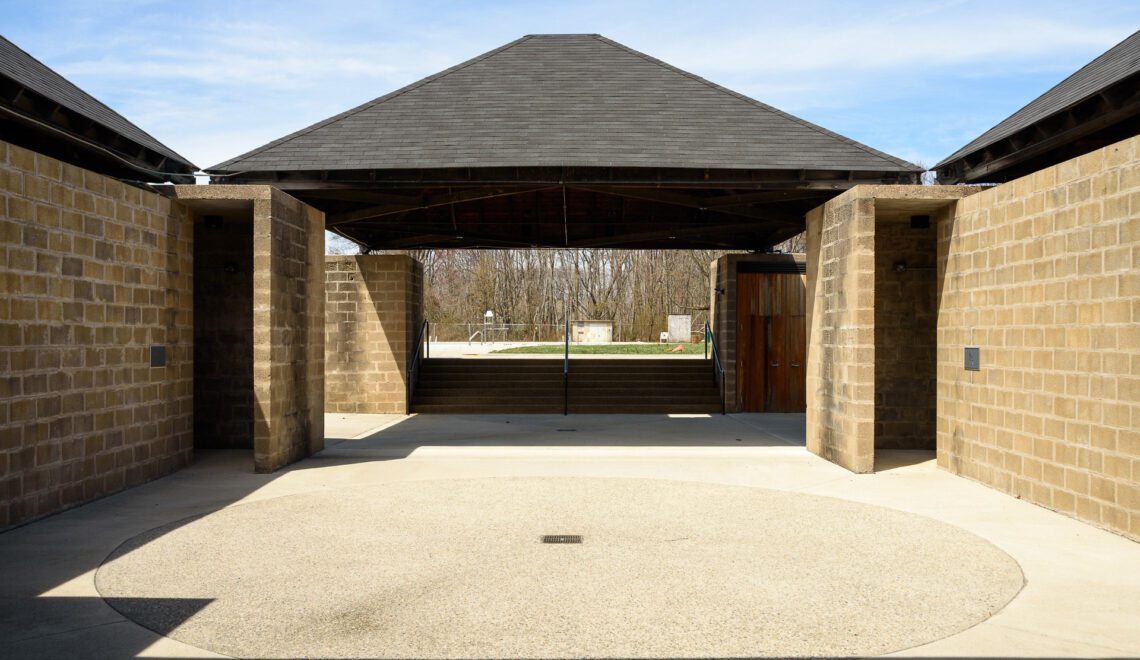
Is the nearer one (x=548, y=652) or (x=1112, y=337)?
(x=548, y=652)

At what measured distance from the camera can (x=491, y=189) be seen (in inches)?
426

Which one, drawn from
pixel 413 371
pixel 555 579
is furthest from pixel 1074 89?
pixel 413 371

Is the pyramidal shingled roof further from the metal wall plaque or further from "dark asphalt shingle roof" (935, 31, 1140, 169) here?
the metal wall plaque

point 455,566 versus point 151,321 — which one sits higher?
point 151,321

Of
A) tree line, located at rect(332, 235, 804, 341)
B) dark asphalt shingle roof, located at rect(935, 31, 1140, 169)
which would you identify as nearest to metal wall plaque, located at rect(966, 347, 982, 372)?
dark asphalt shingle roof, located at rect(935, 31, 1140, 169)

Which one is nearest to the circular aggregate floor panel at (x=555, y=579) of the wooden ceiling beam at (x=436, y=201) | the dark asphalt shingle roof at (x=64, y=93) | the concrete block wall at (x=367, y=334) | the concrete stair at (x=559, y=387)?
the wooden ceiling beam at (x=436, y=201)

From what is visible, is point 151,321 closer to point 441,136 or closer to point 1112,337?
point 441,136

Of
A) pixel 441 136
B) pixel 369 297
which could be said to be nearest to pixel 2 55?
pixel 441 136

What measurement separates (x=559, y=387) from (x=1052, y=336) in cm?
1054

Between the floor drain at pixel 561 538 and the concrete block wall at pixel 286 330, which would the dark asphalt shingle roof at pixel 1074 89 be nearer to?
the floor drain at pixel 561 538

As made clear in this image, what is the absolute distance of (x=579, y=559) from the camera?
5.41 metres

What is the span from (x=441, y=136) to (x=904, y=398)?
7030 mm

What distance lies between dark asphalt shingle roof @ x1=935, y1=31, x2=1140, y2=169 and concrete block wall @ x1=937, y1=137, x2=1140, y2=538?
1.89 m

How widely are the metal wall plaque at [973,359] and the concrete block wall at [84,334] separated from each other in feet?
28.1
